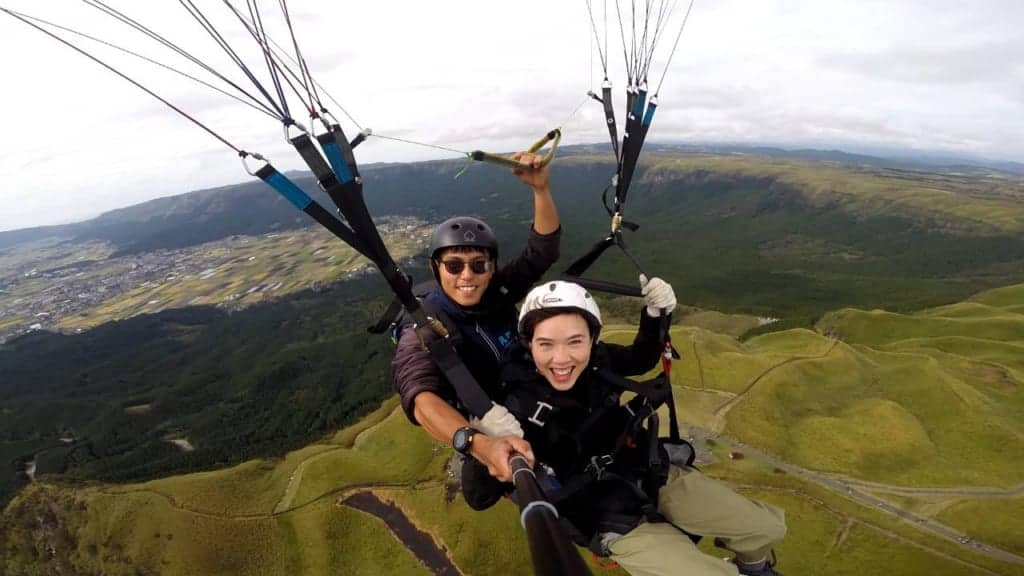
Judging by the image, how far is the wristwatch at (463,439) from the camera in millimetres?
4371

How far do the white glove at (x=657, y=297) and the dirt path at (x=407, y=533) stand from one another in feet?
94.8

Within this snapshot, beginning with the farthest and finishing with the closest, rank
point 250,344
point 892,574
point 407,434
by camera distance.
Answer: point 250,344 → point 407,434 → point 892,574

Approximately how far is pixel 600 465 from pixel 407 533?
3143cm

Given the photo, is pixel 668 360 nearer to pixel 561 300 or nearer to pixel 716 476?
pixel 561 300

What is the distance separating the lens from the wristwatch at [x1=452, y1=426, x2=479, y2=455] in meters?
4.37

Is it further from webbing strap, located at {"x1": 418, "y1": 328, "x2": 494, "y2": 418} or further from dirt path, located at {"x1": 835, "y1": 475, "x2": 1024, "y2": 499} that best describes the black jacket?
dirt path, located at {"x1": 835, "y1": 475, "x2": 1024, "y2": 499}

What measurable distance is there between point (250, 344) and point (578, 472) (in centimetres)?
20081

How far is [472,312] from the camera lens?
7.20 m

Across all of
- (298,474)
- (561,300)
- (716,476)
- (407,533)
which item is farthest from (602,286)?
(298,474)

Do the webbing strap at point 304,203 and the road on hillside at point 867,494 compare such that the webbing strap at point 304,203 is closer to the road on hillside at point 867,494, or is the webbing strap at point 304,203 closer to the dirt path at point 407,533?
the dirt path at point 407,533

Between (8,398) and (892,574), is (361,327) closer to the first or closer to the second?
(8,398)

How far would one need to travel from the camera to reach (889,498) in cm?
3122

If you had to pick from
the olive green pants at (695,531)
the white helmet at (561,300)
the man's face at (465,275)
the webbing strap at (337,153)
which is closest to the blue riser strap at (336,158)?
the webbing strap at (337,153)

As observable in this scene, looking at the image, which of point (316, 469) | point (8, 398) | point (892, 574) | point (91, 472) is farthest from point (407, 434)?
point (8, 398)
